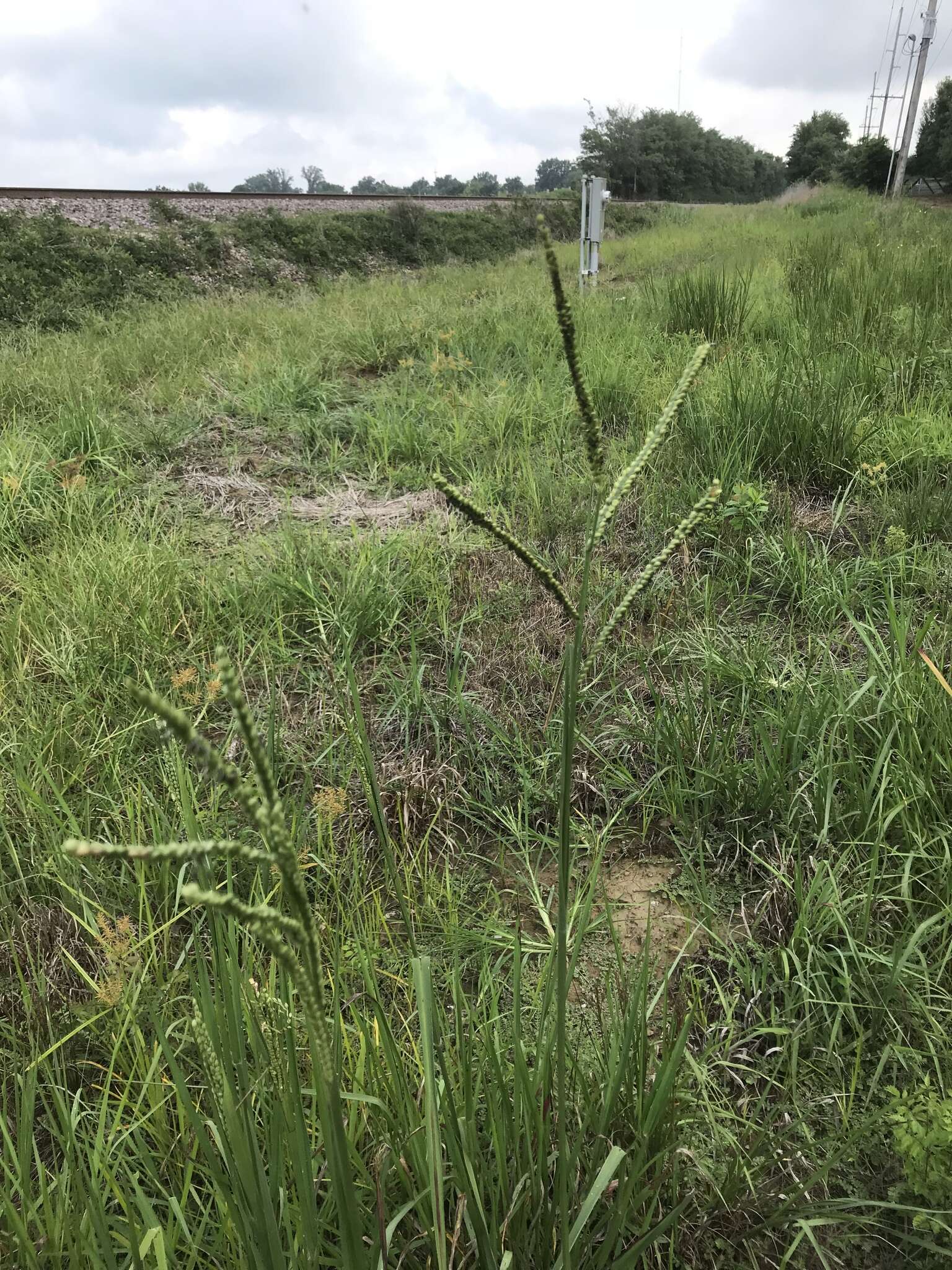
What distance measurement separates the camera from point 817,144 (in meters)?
45.2

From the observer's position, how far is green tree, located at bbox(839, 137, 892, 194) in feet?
90.0

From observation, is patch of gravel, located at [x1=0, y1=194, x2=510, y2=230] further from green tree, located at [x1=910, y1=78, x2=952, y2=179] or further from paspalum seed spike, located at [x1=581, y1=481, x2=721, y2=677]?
green tree, located at [x1=910, y1=78, x2=952, y2=179]

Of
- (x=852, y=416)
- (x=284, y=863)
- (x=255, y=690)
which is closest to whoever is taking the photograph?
(x=284, y=863)

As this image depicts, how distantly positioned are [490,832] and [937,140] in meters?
36.7

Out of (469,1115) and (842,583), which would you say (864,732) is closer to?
(842,583)

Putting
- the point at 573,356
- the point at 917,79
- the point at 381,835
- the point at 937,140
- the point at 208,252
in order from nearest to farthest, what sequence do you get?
the point at 573,356 < the point at 381,835 < the point at 208,252 < the point at 917,79 < the point at 937,140

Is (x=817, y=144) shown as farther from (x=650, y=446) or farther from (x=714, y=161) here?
(x=650, y=446)

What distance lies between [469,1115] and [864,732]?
4.31 feet

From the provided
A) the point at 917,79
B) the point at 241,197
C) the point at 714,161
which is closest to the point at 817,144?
the point at 714,161

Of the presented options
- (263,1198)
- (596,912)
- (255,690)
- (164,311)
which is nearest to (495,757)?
(596,912)

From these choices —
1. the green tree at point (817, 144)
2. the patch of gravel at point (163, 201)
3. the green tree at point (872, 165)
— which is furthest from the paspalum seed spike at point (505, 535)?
the green tree at point (817, 144)

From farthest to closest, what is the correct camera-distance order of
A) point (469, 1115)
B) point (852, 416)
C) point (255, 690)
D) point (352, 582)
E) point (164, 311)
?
point (164, 311)
point (852, 416)
point (352, 582)
point (255, 690)
point (469, 1115)

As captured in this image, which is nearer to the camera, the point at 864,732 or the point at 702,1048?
the point at 702,1048

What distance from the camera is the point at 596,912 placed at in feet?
5.40
